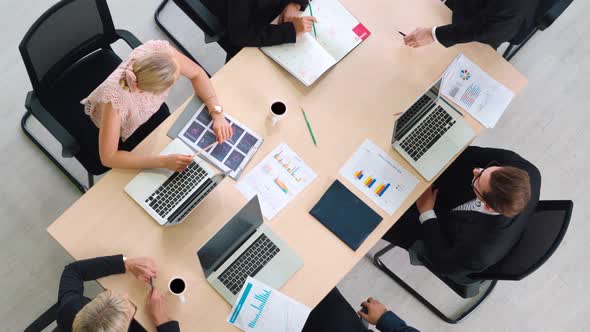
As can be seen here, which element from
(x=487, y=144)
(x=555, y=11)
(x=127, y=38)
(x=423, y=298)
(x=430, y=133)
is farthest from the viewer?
(x=487, y=144)

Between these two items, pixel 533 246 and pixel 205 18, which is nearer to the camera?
pixel 533 246

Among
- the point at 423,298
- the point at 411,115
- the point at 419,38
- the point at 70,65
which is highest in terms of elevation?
the point at 70,65

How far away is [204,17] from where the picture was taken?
254 centimetres

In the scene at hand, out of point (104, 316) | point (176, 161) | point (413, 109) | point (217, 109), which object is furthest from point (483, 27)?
point (104, 316)

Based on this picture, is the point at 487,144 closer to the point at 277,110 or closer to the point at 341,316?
the point at 341,316

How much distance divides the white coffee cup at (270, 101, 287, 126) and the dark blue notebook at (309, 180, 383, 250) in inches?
14.2

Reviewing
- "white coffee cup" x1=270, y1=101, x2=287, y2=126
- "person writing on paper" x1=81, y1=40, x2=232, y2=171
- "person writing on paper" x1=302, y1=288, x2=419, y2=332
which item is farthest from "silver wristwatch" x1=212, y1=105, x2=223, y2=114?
"person writing on paper" x1=302, y1=288, x2=419, y2=332

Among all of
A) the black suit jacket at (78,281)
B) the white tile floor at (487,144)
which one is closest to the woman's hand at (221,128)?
the black suit jacket at (78,281)

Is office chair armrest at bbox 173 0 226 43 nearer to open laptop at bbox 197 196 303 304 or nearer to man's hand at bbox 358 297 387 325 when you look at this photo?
open laptop at bbox 197 196 303 304

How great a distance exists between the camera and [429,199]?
7.92 ft

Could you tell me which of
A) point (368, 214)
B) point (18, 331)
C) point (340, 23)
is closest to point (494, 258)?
point (368, 214)

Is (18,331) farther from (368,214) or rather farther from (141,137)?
(368,214)

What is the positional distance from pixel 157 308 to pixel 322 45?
1308 mm

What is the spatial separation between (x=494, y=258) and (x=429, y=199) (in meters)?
0.38
